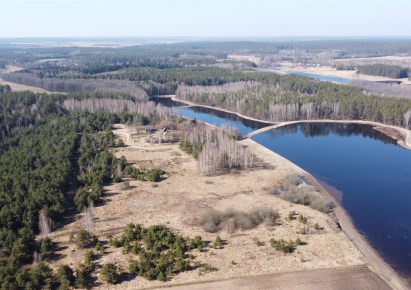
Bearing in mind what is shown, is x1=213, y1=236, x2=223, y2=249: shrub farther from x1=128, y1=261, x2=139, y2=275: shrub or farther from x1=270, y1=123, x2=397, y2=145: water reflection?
x1=270, y1=123, x2=397, y2=145: water reflection

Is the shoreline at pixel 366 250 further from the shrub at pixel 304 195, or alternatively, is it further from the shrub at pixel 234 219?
the shrub at pixel 234 219

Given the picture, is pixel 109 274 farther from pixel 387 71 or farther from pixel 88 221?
pixel 387 71

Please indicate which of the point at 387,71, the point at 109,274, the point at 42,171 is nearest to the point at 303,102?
the point at 42,171

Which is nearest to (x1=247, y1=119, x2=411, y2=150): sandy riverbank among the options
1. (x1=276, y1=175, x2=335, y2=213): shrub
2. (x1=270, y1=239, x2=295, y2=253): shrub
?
(x1=276, y1=175, x2=335, y2=213): shrub

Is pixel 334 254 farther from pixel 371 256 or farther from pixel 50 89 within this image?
pixel 50 89

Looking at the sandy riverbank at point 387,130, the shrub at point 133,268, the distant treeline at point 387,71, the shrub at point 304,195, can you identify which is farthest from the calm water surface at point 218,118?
the distant treeline at point 387,71

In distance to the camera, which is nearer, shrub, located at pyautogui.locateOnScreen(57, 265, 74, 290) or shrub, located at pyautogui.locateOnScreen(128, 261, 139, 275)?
shrub, located at pyautogui.locateOnScreen(57, 265, 74, 290)

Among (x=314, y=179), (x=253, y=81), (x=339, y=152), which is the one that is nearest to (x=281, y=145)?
(x=339, y=152)
